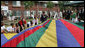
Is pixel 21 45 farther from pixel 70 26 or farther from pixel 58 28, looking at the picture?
pixel 70 26

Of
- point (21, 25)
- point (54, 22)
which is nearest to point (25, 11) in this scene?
point (21, 25)

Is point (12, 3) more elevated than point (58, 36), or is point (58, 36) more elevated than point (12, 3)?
point (12, 3)

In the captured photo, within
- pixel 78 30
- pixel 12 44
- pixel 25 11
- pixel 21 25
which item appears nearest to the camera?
pixel 12 44

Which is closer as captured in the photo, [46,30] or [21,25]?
[46,30]

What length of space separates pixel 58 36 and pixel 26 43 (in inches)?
20.3

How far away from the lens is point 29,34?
2.41 metres

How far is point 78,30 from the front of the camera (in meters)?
2.58

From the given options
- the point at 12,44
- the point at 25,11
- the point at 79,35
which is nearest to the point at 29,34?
the point at 12,44

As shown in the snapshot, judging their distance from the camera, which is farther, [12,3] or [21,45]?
[12,3]

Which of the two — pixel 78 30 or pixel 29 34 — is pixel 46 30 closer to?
pixel 29 34

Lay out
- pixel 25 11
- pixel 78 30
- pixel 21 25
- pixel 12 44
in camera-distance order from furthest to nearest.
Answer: pixel 25 11 → pixel 21 25 → pixel 78 30 → pixel 12 44

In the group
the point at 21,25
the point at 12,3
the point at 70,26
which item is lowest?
the point at 21,25

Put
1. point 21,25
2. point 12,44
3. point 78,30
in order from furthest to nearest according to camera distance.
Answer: point 21,25, point 78,30, point 12,44

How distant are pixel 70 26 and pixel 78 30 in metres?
0.16
